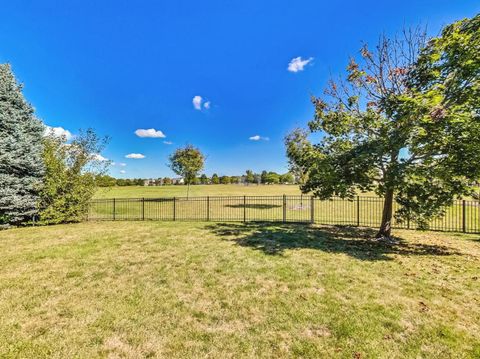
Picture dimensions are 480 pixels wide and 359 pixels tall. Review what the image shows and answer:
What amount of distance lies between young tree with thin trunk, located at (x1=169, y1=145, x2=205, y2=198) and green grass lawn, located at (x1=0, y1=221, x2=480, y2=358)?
17135 millimetres

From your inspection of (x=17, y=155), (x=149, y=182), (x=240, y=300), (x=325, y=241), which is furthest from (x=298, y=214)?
(x=149, y=182)

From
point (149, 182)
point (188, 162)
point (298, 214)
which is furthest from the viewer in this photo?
point (149, 182)

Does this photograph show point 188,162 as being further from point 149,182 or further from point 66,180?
point 149,182

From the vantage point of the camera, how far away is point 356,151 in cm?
706

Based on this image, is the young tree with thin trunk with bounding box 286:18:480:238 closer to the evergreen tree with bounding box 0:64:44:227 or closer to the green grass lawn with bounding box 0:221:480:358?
the green grass lawn with bounding box 0:221:480:358

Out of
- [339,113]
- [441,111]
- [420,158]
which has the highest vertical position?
[339,113]

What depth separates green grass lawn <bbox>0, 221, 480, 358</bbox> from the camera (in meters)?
2.92

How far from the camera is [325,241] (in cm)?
793

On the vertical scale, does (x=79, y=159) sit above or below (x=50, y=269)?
above

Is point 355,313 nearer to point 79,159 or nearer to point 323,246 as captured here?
point 323,246

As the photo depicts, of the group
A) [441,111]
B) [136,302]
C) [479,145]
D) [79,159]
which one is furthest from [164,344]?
[79,159]

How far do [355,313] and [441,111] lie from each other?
5.67 m

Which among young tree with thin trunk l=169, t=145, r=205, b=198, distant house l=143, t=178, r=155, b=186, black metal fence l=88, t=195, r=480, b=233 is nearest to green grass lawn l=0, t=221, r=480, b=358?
black metal fence l=88, t=195, r=480, b=233

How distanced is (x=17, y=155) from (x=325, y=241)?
12.6 meters
